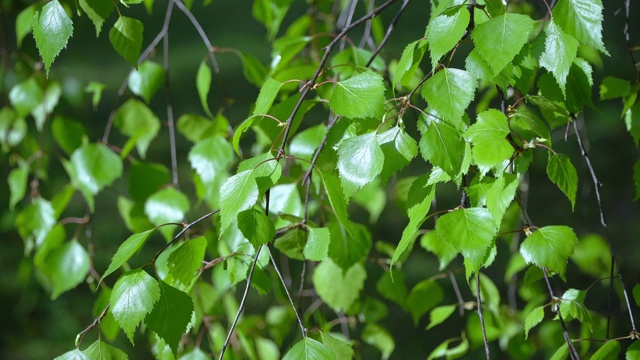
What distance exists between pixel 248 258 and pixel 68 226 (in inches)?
62.7

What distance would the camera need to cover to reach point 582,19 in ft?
1.66

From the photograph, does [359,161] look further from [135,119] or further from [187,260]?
[135,119]

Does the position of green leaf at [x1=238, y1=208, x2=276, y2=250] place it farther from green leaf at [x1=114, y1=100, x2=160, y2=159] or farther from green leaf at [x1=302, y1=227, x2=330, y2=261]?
green leaf at [x1=114, y1=100, x2=160, y2=159]

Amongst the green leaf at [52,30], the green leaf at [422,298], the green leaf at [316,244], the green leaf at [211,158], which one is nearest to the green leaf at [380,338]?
the green leaf at [422,298]

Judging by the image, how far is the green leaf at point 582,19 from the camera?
502 mm

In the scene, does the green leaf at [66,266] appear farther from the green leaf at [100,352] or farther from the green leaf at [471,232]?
the green leaf at [471,232]

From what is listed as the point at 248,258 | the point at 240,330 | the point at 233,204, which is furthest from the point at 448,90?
the point at 240,330

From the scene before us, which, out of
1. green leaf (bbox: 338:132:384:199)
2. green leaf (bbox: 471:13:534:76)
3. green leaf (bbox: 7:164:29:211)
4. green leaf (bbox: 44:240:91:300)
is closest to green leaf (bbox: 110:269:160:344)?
green leaf (bbox: 338:132:384:199)

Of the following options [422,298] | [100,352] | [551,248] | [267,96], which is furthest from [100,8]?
[422,298]

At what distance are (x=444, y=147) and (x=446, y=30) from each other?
0.08m

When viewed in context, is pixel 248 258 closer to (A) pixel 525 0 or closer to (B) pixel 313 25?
(B) pixel 313 25

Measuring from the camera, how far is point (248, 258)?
68 cm

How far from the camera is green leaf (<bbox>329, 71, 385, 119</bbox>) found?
1.79 ft

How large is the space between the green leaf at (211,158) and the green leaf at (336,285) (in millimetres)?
171
